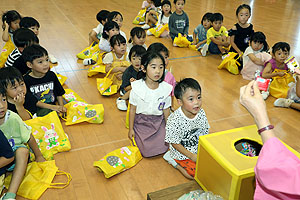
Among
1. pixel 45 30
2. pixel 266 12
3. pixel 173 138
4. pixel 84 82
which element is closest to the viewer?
pixel 173 138

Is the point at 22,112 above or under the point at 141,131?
above

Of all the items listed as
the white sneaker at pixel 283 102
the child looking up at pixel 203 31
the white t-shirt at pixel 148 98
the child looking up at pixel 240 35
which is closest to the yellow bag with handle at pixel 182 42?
the child looking up at pixel 203 31

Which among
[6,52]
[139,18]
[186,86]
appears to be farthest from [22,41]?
[139,18]

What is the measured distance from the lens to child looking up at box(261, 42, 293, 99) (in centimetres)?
340

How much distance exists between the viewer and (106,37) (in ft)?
13.2

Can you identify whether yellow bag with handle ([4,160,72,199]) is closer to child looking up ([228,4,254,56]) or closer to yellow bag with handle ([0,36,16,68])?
yellow bag with handle ([0,36,16,68])

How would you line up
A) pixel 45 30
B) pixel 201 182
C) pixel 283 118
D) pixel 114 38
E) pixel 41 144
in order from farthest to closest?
pixel 45 30, pixel 114 38, pixel 283 118, pixel 41 144, pixel 201 182

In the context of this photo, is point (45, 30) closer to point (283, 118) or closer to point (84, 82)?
point (84, 82)

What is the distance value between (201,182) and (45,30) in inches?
206

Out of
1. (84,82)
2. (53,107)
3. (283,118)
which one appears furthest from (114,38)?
(283,118)

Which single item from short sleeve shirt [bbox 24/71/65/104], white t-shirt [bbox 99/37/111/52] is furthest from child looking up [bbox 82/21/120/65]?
short sleeve shirt [bbox 24/71/65/104]

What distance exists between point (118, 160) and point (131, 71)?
1.13 meters

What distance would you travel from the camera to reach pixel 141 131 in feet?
8.30

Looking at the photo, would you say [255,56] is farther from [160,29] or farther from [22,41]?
[22,41]
